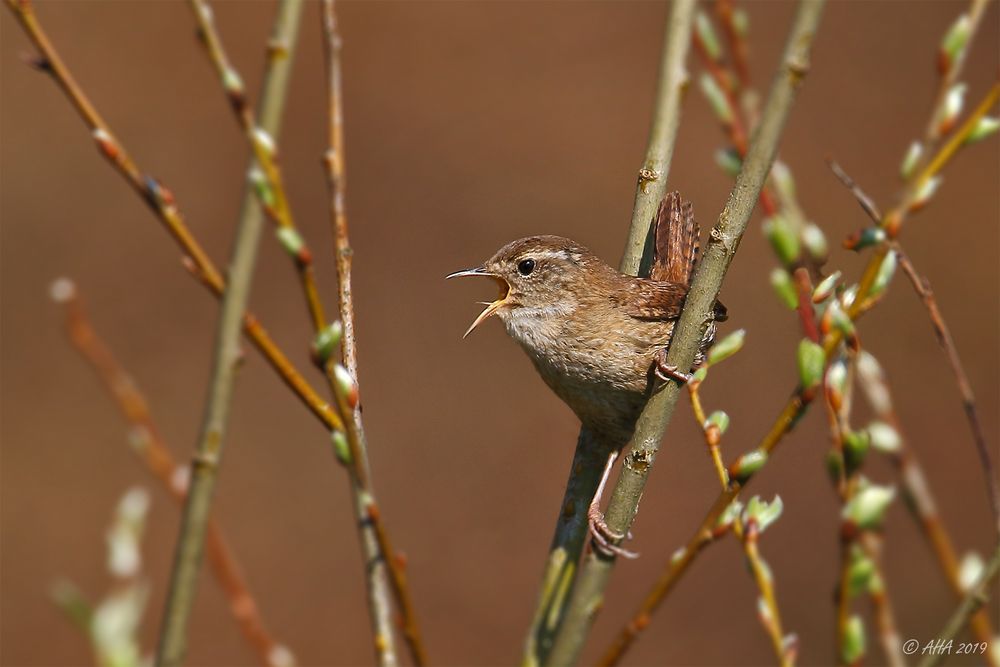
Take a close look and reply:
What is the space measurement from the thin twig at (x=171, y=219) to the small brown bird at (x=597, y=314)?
1.61m

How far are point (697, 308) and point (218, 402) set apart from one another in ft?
2.68

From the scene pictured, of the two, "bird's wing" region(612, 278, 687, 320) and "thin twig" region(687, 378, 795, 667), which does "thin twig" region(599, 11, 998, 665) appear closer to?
"thin twig" region(687, 378, 795, 667)

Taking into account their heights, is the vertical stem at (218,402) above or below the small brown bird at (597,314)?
below

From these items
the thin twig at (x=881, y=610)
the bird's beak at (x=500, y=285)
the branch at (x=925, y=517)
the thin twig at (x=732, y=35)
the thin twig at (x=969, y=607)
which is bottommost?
the thin twig at (x=969, y=607)

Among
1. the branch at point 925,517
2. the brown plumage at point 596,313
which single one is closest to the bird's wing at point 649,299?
the brown plumage at point 596,313

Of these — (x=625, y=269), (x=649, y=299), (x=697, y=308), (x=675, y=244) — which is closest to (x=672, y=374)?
(x=697, y=308)

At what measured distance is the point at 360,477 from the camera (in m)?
1.26

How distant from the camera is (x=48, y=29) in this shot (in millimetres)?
10164

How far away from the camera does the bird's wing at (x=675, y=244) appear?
3.19 metres

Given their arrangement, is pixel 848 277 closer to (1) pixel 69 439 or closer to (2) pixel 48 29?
(1) pixel 69 439

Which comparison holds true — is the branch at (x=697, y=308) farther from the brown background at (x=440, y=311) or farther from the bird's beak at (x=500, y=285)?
the brown background at (x=440, y=311)

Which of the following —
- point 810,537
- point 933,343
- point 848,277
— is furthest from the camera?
point 933,343

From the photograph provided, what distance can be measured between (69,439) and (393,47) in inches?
195

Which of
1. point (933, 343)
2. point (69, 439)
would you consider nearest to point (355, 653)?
point (69, 439)
